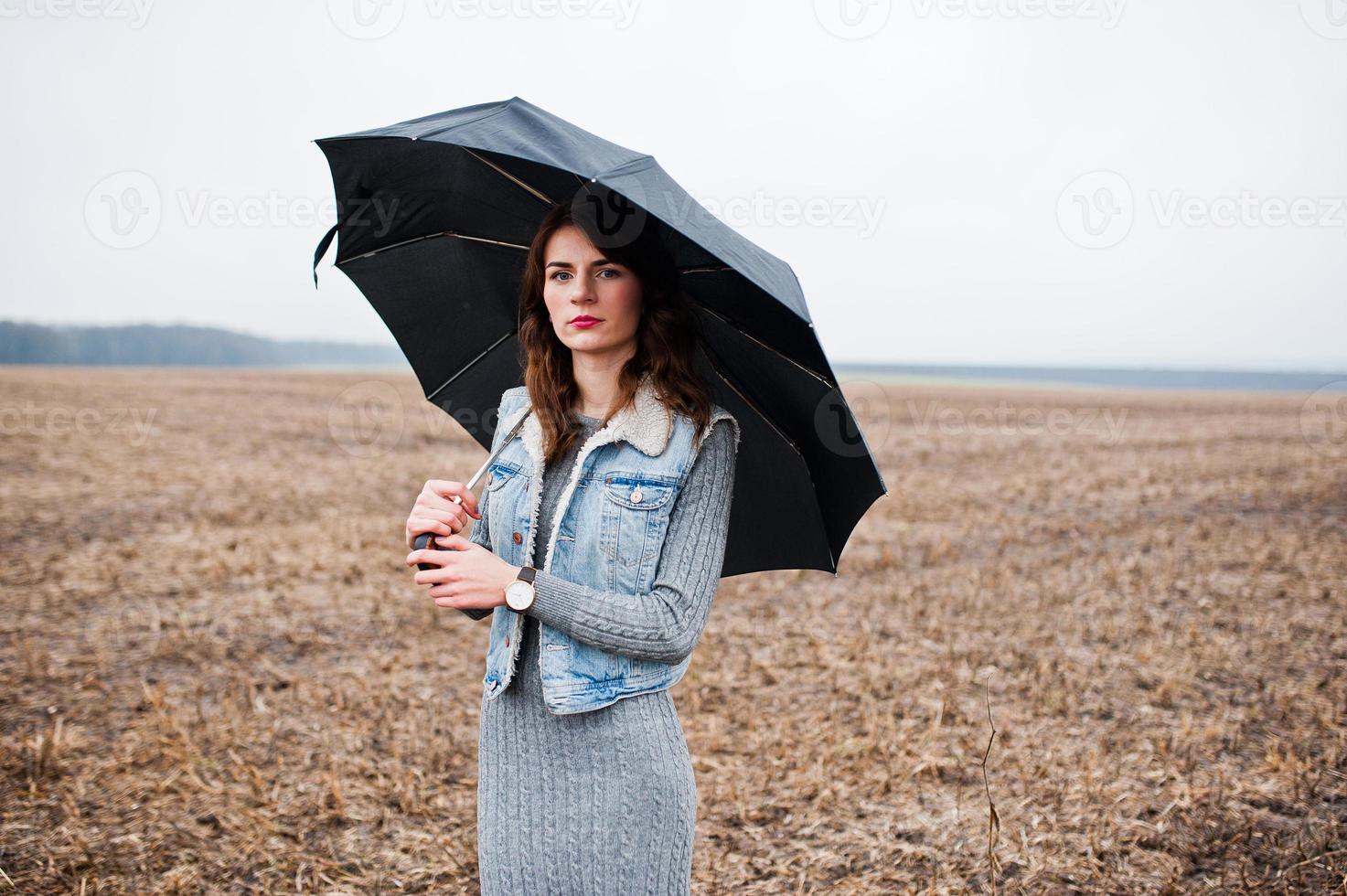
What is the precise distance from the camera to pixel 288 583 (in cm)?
884

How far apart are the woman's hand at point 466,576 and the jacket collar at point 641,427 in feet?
0.98

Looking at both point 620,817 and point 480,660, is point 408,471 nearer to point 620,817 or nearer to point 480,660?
point 480,660

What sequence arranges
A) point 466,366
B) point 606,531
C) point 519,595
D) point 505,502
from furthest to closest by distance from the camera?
point 466,366 → point 505,502 → point 606,531 → point 519,595

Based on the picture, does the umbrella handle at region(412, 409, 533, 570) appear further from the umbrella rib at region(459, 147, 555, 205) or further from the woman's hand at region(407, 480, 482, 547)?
the umbrella rib at region(459, 147, 555, 205)

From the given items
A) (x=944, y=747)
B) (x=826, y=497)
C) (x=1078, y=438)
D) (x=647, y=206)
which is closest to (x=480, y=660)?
(x=944, y=747)

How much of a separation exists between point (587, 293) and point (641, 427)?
33cm

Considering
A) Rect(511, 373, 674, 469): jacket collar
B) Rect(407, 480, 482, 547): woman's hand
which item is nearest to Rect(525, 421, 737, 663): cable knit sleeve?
Rect(511, 373, 674, 469): jacket collar

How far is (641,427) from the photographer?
208cm

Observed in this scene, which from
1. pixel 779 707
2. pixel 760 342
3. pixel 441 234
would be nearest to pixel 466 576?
pixel 760 342

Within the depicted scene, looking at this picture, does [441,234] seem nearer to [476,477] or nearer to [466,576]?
[476,477]

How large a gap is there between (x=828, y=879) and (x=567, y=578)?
9.88 ft

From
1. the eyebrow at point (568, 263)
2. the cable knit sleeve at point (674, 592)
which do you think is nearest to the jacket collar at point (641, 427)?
the cable knit sleeve at point (674, 592)

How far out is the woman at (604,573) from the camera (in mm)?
2021

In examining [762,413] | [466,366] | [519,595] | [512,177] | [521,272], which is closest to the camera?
[519,595]
